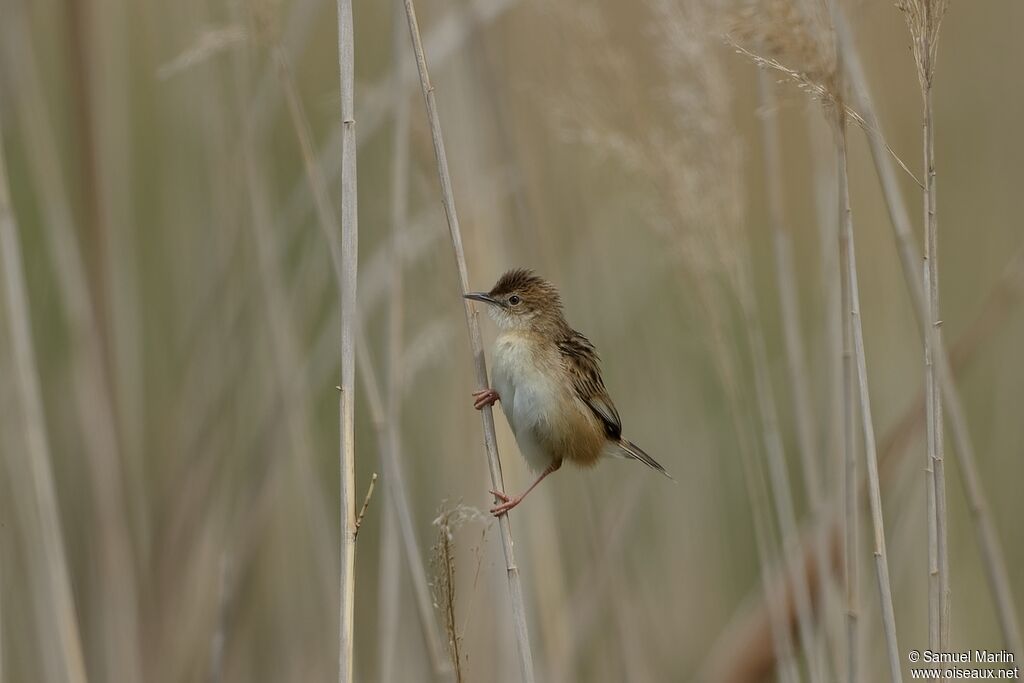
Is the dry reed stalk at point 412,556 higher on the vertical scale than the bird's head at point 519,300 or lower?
lower

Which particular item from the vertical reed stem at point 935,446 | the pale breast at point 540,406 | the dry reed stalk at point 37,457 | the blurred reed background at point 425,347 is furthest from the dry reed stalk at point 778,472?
the dry reed stalk at point 37,457

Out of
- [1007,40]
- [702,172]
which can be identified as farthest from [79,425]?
[1007,40]

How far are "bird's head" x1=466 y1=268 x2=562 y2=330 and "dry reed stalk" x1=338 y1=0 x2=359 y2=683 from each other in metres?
0.92

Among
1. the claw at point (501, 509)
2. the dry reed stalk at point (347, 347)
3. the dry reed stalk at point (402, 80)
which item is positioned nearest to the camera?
the dry reed stalk at point (347, 347)

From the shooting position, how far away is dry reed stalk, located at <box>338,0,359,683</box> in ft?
7.61

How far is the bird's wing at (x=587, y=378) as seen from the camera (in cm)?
335

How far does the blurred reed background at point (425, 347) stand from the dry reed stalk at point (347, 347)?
1.18 ft

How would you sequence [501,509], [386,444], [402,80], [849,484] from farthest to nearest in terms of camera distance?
[402,80] < [386,444] < [849,484] < [501,509]

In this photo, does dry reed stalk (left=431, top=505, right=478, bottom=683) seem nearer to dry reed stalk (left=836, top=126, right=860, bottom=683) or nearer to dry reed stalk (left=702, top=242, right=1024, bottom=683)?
dry reed stalk (left=836, top=126, right=860, bottom=683)

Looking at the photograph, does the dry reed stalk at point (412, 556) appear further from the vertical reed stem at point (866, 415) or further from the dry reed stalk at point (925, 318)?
the dry reed stalk at point (925, 318)

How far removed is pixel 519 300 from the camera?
3305 millimetres

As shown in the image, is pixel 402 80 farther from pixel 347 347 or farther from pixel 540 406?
pixel 347 347

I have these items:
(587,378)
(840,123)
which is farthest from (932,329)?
(587,378)

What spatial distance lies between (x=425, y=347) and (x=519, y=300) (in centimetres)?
46
